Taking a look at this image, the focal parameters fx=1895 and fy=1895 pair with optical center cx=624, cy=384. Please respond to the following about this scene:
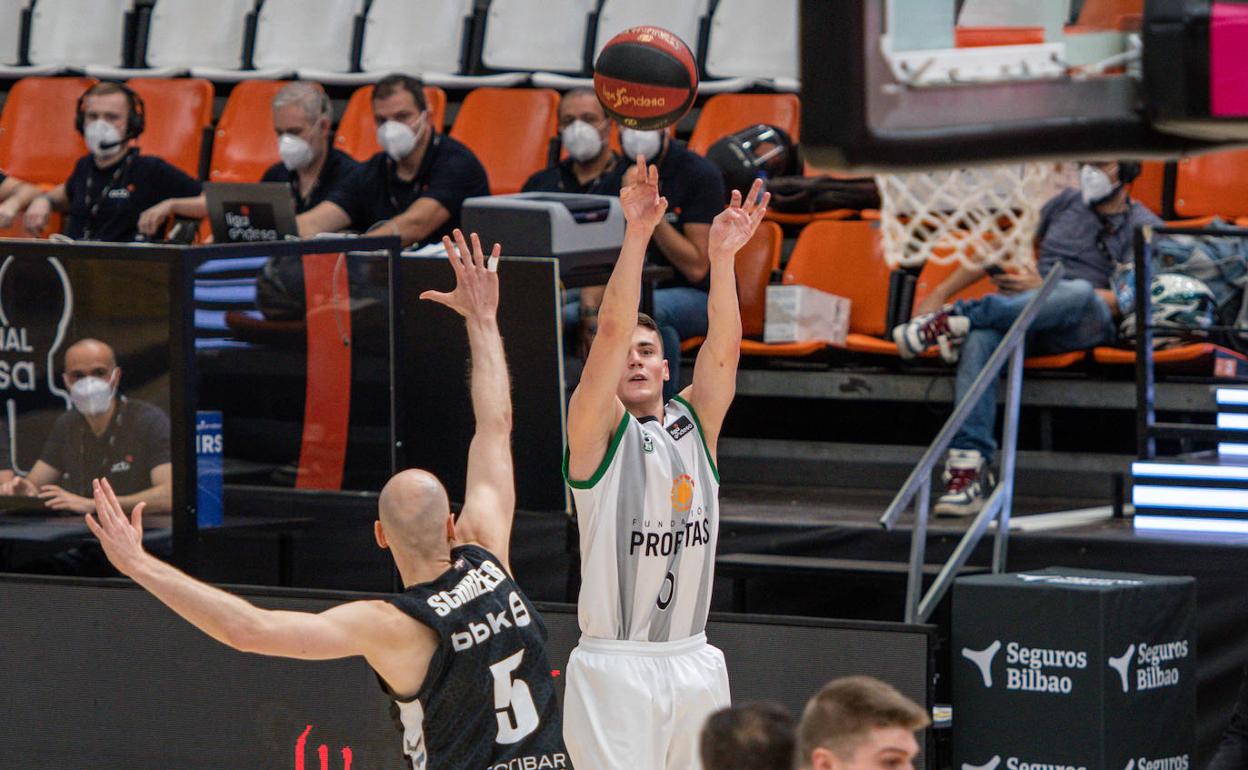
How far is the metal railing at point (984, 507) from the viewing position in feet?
22.5

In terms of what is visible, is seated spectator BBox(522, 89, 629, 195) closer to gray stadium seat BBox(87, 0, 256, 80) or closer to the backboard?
gray stadium seat BBox(87, 0, 256, 80)

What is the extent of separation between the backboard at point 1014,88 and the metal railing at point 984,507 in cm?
399

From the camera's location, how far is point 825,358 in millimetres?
8648

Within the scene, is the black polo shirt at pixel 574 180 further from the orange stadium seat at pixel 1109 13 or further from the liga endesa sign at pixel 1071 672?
the orange stadium seat at pixel 1109 13

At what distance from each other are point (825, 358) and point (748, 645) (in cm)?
230

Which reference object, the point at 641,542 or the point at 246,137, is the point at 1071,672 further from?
the point at 246,137

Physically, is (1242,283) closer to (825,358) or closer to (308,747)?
(825,358)

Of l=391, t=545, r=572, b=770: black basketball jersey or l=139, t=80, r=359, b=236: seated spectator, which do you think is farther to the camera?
l=139, t=80, r=359, b=236: seated spectator

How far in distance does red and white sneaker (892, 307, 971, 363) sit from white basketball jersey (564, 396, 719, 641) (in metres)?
2.69

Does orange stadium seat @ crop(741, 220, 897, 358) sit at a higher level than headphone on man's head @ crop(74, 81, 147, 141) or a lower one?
lower

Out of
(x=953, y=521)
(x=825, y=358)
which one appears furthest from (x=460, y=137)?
(x=953, y=521)

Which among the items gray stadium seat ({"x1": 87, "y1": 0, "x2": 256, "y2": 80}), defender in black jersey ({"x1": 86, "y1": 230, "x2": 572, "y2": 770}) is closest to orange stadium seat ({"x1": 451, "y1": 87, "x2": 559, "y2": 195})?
gray stadium seat ({"x1": 87, "y1": 0, "x2": 256, "y2": 80})

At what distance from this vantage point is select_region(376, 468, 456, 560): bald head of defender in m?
4.81

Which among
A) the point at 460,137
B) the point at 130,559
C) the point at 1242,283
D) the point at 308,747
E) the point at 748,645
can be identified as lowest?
the point at 308,747
